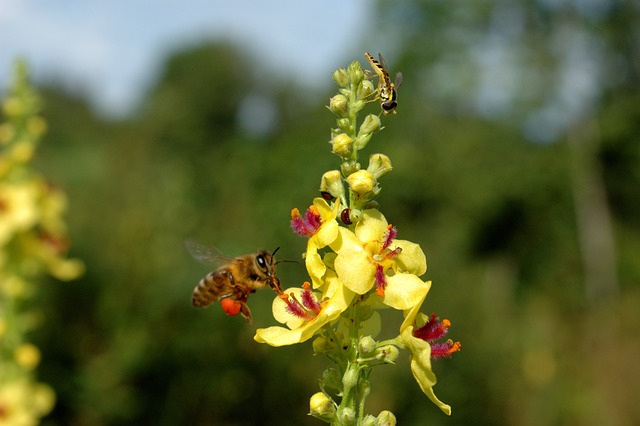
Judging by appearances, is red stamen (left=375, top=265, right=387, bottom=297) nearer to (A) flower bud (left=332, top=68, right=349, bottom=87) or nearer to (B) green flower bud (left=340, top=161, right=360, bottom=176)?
(B) green flower bud (left=340, top=161, right=360, bottom=176)

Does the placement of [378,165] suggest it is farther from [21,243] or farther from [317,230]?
[21,243]

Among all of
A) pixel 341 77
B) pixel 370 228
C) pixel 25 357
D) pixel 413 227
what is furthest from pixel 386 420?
pixel 413 227

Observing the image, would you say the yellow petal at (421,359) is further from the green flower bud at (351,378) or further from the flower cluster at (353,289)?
the green flower bud at (351,378)

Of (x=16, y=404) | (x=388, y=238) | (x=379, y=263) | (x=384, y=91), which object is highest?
(x=384, y=91)

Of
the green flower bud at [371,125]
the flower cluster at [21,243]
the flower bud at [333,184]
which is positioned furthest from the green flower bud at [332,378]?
the flower cluster at [21,243]

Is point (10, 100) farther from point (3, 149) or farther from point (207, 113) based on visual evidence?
point (207, 113)

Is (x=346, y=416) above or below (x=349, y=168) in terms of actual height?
below

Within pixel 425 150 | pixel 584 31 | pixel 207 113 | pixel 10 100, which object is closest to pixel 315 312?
pixel 10 100
